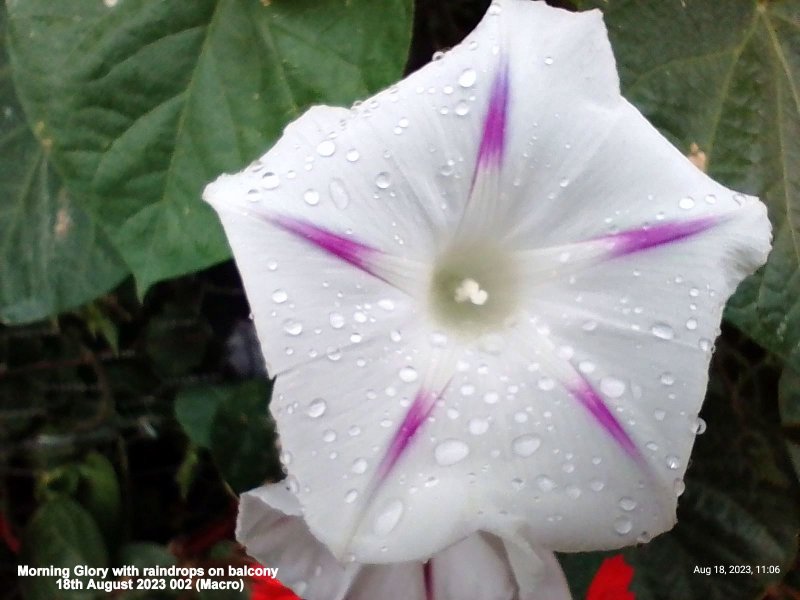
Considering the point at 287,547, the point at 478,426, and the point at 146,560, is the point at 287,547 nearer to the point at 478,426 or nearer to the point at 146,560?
the point at 478,426

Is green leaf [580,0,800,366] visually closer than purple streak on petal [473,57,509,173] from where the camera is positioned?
No

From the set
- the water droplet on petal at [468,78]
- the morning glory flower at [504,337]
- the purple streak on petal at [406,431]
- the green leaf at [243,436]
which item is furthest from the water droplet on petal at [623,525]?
the green leaf at [243,436]

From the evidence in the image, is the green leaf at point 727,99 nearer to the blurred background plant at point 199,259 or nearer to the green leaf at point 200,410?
the blurred background plant at point 199,259

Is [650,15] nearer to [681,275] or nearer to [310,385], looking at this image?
[681,275]

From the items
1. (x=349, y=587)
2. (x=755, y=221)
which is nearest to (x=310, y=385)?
(x=349, y=587)

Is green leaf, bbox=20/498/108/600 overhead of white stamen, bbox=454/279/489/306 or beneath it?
beneath

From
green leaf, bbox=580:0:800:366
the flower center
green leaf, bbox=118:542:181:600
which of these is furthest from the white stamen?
green leaf, bbox=118:542:181:600

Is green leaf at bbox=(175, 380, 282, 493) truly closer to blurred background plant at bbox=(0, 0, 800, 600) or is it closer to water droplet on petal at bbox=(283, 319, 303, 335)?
blurred background plant at bbox=(0, 0, 800, 600)
